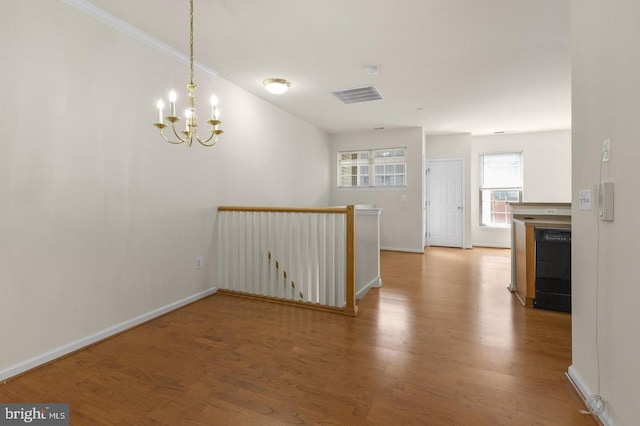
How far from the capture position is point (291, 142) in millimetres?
5324

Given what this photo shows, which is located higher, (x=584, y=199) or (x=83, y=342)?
(x=584, y=199)

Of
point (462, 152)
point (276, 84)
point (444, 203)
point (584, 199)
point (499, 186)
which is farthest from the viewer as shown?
point (444, 203)

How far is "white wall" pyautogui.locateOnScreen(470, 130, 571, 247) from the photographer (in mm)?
6453

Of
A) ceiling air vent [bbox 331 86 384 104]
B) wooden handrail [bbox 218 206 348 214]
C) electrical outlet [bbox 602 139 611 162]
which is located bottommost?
wooden handrail [bbox 218 206 348 214]


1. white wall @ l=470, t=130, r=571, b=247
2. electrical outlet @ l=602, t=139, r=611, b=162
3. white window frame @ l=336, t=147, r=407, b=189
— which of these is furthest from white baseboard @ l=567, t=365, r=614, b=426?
white wall @ l=470, t=130, r=571, b=247

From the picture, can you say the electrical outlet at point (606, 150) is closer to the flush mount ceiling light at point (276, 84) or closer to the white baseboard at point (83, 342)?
the flush mount ceiling light at point (276, 84)

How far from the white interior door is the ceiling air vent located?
131 inches

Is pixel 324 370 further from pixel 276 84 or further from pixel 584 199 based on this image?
pixel 276 84

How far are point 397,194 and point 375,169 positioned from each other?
791 millimetres

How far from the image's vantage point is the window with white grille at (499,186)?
22.4 feet

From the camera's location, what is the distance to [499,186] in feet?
22.7

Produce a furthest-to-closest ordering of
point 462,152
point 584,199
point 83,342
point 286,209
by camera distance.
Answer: point 462,152, point 286,209, point 83,342, point 584,199

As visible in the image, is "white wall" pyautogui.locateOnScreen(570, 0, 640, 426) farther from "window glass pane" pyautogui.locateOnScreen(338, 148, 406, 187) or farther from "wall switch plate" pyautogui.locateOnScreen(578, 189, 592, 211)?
"window glass pane" pyautogui.locateOnScreen(338, 148, 406, 187)

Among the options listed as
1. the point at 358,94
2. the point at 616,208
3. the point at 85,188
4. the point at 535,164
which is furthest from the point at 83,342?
the point at 535,164
